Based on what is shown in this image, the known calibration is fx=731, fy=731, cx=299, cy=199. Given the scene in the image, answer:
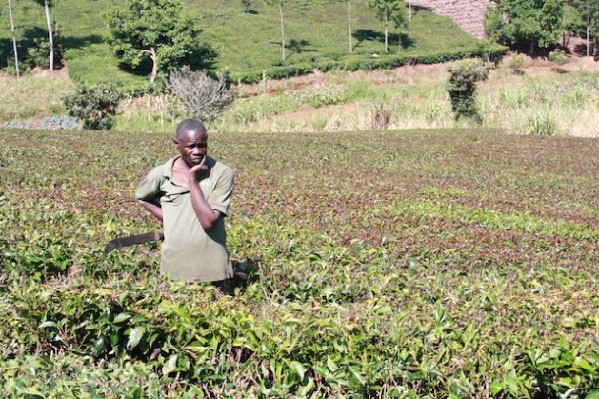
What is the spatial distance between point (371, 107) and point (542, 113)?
7.11 meters

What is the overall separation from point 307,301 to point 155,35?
41.9 metres

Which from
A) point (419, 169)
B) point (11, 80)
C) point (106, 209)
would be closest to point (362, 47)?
point (11, 80)

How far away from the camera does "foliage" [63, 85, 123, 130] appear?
1134 inches

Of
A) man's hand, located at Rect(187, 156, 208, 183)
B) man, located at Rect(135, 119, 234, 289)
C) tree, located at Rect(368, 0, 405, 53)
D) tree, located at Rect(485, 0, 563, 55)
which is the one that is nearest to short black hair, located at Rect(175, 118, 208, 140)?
man, located at Rect(135, 119, 234, 289)

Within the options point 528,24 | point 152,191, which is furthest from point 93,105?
Answer: point 528,24

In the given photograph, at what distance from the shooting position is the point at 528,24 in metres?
57.8

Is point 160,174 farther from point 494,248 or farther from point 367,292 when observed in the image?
point 494,248

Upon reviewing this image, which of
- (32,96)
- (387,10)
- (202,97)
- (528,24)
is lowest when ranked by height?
(32,96)

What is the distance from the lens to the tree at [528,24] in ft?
190

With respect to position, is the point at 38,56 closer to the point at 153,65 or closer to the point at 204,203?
the point at 153,65

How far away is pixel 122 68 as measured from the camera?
158 ft

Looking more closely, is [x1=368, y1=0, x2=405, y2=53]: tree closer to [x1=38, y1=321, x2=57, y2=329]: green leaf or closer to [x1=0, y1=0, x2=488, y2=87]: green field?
[x1=0, y1=0, x2=488, y2=87]: green field

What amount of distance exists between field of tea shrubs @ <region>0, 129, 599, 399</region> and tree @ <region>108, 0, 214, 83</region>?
3509 centimetres

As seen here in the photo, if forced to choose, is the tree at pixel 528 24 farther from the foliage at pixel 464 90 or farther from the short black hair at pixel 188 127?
the short black hair at pixel 188 127
